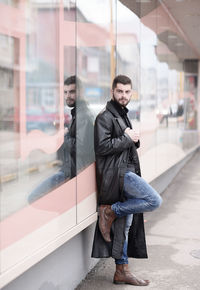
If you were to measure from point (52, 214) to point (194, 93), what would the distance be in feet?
41.3

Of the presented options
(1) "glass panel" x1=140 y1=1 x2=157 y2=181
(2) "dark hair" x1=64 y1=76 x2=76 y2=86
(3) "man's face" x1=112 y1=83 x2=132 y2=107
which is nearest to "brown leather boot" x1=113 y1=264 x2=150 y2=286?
(3) "man's face" x1=112 y1=83 x2=132 y2=107

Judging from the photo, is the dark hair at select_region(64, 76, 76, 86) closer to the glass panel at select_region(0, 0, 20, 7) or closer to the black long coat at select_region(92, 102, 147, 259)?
the black long coat at select_region(92, 102, 147, 259)

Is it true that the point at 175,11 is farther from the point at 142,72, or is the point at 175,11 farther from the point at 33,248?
the point at 33,248

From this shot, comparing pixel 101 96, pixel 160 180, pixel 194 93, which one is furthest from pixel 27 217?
pixel 194 93

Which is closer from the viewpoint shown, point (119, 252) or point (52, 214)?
point (52, 214)

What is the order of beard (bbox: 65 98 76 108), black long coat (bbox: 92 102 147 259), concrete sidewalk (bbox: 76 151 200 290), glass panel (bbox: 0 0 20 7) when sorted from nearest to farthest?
glass panel (bbox: 0 0 20 7), beard (bbox: 65 98 76 108), black long coat (bbox: 92 102 147 259), concrete sidewalk (bbox: 76 151 200 290)

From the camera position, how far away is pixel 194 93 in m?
15.6

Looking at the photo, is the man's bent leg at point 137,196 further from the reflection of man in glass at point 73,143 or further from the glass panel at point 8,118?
the glass panel at point 8,118

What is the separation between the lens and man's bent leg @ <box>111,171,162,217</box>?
4.12 m

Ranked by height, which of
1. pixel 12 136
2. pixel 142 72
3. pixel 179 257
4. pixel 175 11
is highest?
pixel 175 11

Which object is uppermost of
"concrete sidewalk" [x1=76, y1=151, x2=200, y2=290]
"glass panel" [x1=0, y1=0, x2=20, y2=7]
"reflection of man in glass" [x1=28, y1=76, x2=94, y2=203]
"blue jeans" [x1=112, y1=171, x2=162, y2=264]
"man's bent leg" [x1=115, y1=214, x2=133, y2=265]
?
"glass panel" [x1=0, y1=0, x2=20, y2=7]

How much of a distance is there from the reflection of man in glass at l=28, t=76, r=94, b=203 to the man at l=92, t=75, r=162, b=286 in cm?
13

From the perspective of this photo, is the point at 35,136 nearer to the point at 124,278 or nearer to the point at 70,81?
the point at 70,81

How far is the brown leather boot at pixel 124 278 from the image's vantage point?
426 centimetres
